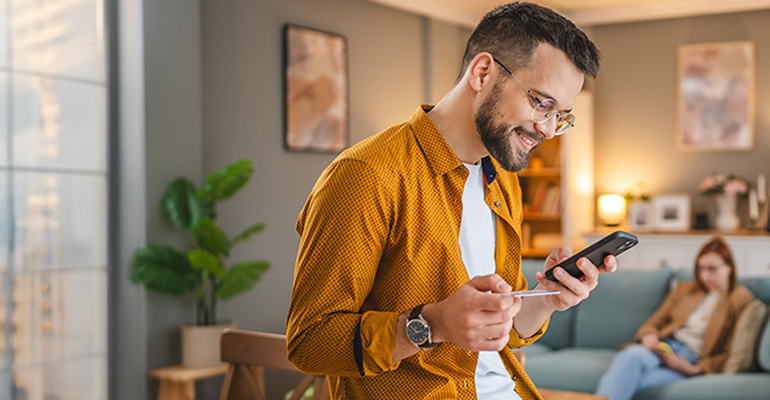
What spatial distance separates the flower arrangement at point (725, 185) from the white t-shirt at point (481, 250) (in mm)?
4685

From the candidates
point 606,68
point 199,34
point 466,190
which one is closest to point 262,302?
point 199,34

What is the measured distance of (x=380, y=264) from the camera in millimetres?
1144

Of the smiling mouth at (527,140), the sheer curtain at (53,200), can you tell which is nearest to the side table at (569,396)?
the smiling mouth at (527,140)

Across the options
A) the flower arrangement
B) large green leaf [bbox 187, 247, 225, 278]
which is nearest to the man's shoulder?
large green leaf [bbox 187, 247, 225, 278]

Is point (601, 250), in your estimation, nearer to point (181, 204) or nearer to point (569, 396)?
point (569, 396)

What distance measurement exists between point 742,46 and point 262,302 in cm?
446

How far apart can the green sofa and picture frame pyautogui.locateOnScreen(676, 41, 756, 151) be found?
2253 millimetres

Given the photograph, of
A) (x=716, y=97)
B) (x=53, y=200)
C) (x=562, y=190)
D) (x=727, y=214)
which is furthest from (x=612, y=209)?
(x=53, y=200)

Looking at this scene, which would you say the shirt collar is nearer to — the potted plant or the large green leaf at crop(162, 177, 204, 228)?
the potted plant

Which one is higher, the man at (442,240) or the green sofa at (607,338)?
the man at (442,240)

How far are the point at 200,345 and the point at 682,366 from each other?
2429mm

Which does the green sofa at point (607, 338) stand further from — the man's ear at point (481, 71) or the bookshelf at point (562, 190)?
the man's ear at point (481, 71)

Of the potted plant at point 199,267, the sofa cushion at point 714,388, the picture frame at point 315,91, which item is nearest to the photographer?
the sofa cushion at point 714,388

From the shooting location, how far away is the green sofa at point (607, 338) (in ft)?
10.6
